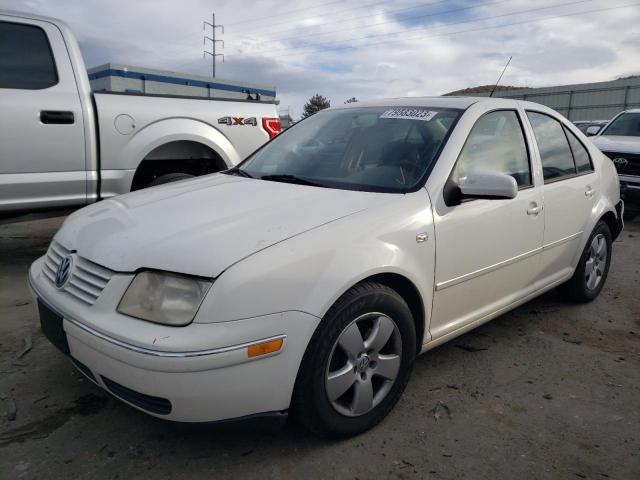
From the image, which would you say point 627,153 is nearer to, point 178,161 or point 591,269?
point 591,269

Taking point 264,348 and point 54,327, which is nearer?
point 264,348

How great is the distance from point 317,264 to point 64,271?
1139 mm

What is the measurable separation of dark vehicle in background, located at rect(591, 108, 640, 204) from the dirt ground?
203 inches

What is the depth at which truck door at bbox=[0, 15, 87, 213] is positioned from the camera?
4113 mm

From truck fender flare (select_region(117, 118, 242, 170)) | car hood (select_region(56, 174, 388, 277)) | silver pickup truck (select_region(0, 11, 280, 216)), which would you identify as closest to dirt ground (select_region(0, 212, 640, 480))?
car hood (select_region(56, 174, 388, 277))

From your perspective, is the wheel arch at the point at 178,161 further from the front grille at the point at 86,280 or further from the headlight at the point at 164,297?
the headlight at the point at 164,297

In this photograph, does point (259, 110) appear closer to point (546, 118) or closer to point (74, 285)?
point (546, 118)

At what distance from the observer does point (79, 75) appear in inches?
177

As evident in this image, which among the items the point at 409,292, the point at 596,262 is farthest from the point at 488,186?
the point at 596,262

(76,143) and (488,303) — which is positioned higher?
(76,143)

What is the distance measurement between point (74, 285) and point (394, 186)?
156cm

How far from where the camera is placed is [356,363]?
2303mm

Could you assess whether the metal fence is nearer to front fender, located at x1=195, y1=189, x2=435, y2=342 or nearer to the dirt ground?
the dirt ground

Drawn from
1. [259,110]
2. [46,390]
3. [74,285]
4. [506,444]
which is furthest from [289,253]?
[259,110]
